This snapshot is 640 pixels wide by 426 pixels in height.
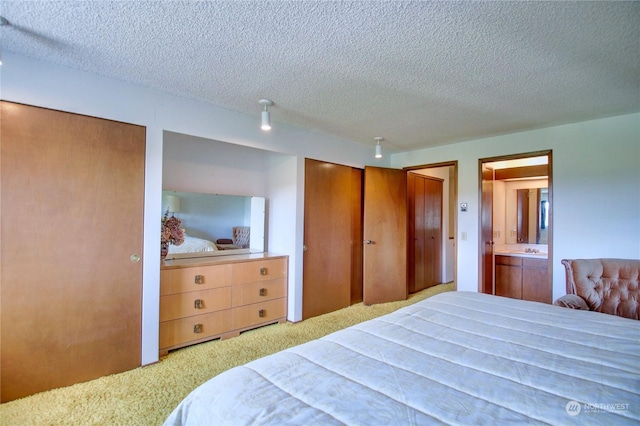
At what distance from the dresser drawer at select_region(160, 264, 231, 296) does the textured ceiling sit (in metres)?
1.57

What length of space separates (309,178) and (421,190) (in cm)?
232

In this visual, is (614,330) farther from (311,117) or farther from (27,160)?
(27,160)

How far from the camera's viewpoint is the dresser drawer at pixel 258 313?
3.11 m

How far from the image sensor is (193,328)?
2.80 metres

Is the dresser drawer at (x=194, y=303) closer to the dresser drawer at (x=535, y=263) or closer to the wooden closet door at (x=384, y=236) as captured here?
the wooden closet door at (x=384, y=236)

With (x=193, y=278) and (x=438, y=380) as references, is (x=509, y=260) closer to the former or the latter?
Result: (x=438, y=380)

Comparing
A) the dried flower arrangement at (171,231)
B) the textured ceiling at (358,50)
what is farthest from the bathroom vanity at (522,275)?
the dried flower arrangement at (171,231)

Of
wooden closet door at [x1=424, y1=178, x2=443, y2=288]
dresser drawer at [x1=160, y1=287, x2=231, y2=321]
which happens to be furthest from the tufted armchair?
dresser drawer at [x1=160, y1=287, x2=231, y2=321]

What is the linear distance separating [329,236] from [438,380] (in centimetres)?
284

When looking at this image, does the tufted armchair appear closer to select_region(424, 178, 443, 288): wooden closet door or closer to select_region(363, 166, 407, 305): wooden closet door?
select_region(363, 166, 407, 305): wooden closet door

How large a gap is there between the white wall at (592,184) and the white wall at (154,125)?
8.82 feet

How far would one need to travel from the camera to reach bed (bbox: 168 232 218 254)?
3.10 metres

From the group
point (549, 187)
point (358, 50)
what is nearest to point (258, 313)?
point (358, 50)

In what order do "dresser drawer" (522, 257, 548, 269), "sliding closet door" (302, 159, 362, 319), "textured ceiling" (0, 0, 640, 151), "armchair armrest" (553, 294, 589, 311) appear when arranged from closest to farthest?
"textured ceiling" (0, 0, 640, 151) < "armchair armrest" (553, 294, 589, 311) < "sliding closet door" (302, 159, 362, 319) < "dresser drawer" (522, 257, 548, 269)
